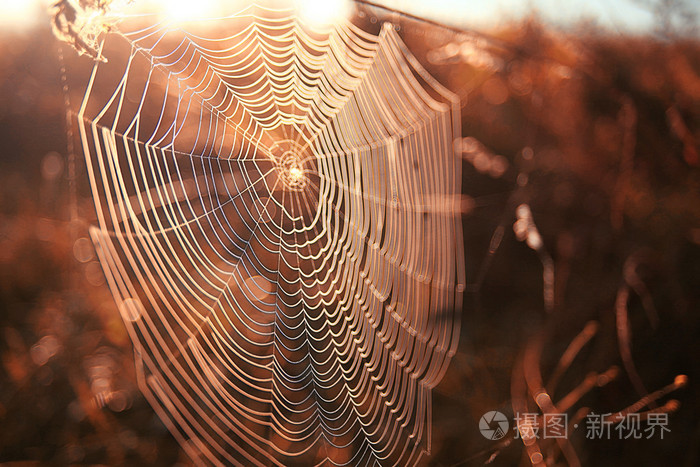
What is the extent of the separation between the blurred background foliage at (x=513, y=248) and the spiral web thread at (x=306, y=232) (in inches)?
4.6

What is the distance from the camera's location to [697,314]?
1.13m

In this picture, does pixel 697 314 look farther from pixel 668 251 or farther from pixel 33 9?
pixel 33 9

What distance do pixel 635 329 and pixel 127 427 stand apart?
1.21 meters

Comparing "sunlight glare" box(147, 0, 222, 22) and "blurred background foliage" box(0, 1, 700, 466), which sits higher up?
"sunlight glare" box(147, 0, 222, 22)

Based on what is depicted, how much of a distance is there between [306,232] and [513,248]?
0.70m

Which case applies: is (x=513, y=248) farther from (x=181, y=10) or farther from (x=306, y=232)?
(x=181, y=10)

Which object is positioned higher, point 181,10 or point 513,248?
point 181,10

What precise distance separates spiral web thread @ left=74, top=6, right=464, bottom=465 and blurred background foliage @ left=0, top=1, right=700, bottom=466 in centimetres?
12

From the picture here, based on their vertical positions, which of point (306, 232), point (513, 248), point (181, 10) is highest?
point (181, 10)

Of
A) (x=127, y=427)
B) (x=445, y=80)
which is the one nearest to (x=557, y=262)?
(x=445, y=80)

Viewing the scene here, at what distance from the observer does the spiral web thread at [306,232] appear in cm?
89

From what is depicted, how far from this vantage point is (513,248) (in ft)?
5.08

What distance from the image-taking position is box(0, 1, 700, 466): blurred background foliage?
2.72ft

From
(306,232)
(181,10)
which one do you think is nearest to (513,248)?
(306,232)
